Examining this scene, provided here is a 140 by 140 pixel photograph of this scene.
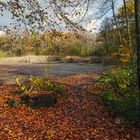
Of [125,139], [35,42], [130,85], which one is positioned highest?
[35,42]

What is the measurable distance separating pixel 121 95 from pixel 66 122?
3.26 m

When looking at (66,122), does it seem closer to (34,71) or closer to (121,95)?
(121,95)

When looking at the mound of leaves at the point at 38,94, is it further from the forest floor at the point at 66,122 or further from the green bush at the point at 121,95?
the green bush at the point at 121,95

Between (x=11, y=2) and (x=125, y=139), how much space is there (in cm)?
510

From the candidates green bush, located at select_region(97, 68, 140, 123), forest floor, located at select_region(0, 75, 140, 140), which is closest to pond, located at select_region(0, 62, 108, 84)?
green bush, located at select_region(97, 68, 140, 123)

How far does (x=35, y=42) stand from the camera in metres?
11.2

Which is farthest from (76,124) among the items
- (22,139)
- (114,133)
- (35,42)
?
(35,42)

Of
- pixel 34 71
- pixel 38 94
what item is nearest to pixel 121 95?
pixel 38 94

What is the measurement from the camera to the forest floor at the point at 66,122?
1209 centimetres

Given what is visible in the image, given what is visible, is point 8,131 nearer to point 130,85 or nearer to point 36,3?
point 36,3

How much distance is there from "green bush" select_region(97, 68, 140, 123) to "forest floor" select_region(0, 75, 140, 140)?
320 mm

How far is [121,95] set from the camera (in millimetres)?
15742

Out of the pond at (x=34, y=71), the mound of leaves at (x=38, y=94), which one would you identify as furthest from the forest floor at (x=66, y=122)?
the pond at (x=34, y=71)

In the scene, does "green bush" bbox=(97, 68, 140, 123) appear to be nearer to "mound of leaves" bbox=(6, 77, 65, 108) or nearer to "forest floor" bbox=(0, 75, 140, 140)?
"forest floor" bbox=(0, 75, 140, 140)
